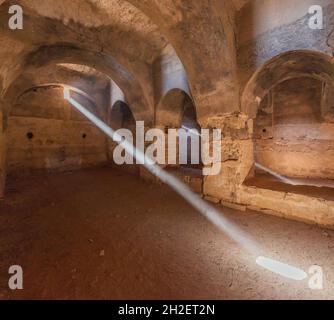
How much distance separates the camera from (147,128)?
598 cm

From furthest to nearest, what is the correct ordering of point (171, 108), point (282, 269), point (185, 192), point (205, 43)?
point (171, 108), point (185, 192), point (205, 43), point (282, 269)

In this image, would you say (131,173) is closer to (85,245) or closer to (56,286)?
(85,245)

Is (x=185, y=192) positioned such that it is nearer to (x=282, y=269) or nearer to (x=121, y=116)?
(x=282, y=269)

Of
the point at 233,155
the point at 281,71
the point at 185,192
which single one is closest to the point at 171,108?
the point at 185,192

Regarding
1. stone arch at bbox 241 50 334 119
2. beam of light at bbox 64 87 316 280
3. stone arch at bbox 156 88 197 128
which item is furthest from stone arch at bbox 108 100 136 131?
stone arch at bbox 241 50 334 119

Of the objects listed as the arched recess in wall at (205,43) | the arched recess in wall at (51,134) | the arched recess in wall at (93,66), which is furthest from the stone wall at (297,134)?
the arched recess in wall at (51,134)

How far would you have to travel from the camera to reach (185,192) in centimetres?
484

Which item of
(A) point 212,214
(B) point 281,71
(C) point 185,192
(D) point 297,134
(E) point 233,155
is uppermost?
(B) point 281,71

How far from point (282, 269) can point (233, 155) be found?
2183 mm

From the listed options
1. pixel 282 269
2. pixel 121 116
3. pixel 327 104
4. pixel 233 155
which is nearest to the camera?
pixel 282 269

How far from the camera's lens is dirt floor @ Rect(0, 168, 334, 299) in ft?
5.44

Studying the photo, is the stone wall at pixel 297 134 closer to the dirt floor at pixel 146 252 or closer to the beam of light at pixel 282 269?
the dirt floor at pixel 146 252

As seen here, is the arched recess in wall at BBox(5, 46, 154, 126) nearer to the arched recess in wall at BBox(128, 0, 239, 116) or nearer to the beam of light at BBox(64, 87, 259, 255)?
the beam of light at BBox(64, 87, 259, 255)

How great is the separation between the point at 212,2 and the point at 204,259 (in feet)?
13.1
